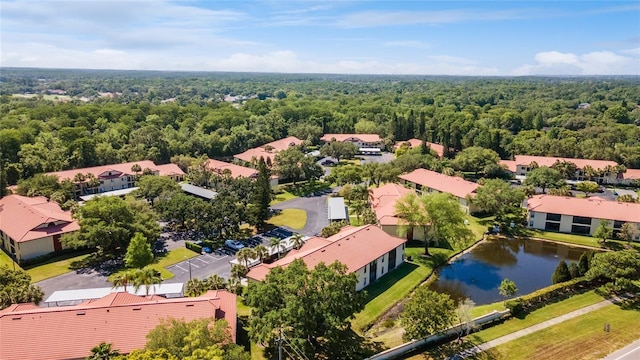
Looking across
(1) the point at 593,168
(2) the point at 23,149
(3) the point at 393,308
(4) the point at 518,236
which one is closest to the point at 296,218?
(3) the point at 393,308

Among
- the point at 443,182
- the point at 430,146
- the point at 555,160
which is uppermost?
the point at 430,146

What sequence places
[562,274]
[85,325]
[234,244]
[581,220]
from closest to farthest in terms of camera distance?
1. [85,325]
2. [562,274]
3. [234,244]
4. [581,220]

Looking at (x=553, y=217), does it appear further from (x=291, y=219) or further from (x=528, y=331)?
(x=291, y=219)

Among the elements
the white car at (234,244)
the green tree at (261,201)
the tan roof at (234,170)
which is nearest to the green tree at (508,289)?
the white car at (234,244)

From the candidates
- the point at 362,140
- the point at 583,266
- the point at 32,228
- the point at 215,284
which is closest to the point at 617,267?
the point at 583,266

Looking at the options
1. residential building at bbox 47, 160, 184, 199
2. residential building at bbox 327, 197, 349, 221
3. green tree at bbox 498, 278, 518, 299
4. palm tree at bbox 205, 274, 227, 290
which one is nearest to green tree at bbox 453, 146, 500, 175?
residential building at bbox 327, 197, 349, 221

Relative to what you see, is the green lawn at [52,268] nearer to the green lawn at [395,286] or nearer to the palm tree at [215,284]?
the palm tree at [215,284]
